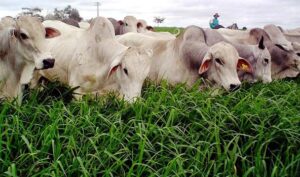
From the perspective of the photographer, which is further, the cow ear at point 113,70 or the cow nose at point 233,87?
the cow nose at point 233,87

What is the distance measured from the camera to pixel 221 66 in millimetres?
4836

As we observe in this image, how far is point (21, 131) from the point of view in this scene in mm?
3238

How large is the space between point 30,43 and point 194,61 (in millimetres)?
1802

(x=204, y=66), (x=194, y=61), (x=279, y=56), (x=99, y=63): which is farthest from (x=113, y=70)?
(x=279, y=56)

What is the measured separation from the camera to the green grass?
285 centimetres

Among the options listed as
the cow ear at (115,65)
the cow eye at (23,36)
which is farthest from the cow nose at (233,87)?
the cow eye at (23,36)

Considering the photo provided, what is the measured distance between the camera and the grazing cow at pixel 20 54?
407 cm

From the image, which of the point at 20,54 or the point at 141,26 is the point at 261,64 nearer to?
the point at 20,54

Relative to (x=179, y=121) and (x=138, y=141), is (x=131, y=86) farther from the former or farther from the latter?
(x=138, y=141)

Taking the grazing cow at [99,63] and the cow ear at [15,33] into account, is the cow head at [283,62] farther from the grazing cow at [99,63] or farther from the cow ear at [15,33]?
the cow ear at [15,33]

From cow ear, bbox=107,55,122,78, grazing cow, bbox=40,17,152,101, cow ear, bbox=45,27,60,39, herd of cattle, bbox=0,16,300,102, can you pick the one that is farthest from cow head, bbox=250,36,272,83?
cow ear, bbox=45,27,60,39

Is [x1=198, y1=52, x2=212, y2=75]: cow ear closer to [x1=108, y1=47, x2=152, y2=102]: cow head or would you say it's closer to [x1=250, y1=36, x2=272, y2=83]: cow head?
[x1=108, y1=47, x2=152, y2=102]: cow head

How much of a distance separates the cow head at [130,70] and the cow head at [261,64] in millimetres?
2051

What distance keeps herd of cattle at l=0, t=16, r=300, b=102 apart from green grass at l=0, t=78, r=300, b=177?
0.34 metres
